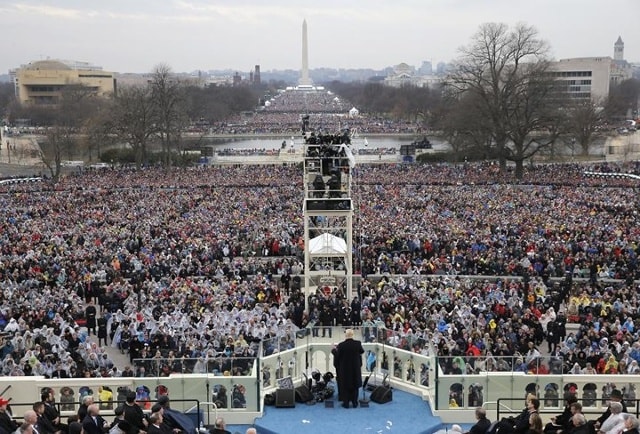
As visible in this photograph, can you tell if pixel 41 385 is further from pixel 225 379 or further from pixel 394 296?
pixel 394 296

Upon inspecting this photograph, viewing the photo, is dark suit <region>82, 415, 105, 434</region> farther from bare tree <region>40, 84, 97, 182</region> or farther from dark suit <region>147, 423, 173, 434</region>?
bare tree <region>40, 84, 97, 182</region>

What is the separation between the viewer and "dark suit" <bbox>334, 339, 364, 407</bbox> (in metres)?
12.4

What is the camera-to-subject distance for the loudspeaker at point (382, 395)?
13.1 meters

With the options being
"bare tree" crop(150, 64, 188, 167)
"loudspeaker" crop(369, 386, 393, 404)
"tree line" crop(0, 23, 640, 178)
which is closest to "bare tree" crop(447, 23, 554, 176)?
"tree line" crop(0, 23, 640, 178)

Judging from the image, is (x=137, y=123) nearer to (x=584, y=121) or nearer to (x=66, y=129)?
(x=66, y=129)

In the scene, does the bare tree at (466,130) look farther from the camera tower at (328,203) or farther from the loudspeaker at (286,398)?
the loudspeaker at (286,398)

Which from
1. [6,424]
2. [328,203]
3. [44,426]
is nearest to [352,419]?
[44,426]

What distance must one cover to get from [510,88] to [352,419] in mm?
44390

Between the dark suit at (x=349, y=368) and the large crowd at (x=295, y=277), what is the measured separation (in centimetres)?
160

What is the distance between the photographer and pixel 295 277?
24.5 meters

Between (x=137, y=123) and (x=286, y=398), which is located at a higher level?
(x=137, y=123)

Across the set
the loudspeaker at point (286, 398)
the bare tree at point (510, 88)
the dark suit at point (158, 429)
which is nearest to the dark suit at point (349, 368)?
the loudspeaker at point (286, 398)

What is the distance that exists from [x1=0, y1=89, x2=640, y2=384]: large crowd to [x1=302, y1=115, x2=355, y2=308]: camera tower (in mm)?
772

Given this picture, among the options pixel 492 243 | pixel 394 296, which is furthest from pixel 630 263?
pixel 394 296
